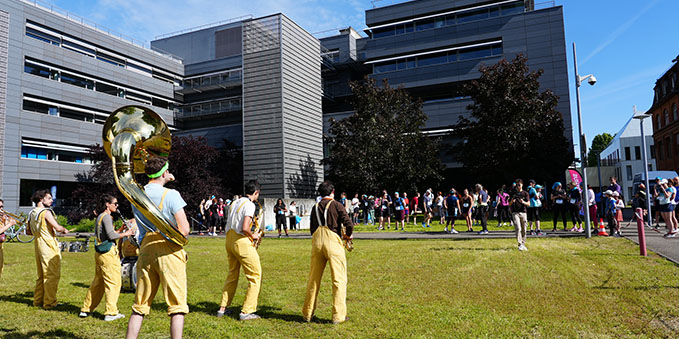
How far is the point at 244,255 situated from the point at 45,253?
329 cm

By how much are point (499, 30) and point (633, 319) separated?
36.5 metres

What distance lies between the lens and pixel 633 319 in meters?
5.17

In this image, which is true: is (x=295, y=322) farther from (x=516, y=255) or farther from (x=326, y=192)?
(x=516, y=255)

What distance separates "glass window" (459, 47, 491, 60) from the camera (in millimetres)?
37875

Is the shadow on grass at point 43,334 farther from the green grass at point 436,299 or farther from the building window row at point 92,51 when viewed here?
the building window row at point 92,51

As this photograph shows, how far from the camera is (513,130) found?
2661 centimetres

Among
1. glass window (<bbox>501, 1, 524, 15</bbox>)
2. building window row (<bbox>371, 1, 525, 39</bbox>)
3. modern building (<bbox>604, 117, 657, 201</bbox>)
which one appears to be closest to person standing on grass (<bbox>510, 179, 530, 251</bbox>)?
glass window (<bbox>501, 1, 524, 15</bbox>)

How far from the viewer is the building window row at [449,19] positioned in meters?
37.7

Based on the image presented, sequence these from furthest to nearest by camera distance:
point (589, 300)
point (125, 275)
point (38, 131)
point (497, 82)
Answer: point (38, 131)
point (497, 82)
point (125, 275)
point (589, 300)

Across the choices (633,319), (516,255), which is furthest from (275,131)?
(633,319)

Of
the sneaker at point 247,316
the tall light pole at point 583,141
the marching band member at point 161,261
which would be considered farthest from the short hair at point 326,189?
the tall light pole at point 583,141

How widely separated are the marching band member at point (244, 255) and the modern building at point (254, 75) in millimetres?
22883

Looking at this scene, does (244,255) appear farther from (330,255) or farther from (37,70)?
(37,70)

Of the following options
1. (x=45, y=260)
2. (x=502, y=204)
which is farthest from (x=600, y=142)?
(x=45, y=260)
